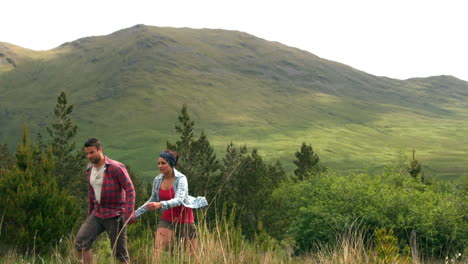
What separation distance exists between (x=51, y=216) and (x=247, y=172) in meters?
42.8

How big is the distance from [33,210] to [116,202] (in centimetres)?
278

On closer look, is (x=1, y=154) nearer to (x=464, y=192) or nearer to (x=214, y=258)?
(x=464, y=192)

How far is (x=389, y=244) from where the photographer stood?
5.88 meters

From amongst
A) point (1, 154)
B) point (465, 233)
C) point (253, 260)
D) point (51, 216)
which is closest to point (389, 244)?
point (253, 260)

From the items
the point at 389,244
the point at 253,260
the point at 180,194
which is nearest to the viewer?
the point at 253,260

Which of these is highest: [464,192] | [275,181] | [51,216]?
[51,216]

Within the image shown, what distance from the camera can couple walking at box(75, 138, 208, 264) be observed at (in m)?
6.50

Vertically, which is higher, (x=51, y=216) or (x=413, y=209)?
(x=51, y=216)

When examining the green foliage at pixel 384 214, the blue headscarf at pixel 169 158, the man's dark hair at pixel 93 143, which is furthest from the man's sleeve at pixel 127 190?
the green foliage at pixel 384 214

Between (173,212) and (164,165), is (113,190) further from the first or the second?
(173,212)

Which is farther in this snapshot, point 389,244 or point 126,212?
point 126,212

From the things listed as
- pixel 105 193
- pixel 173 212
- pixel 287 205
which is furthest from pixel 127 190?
pixel 287 205

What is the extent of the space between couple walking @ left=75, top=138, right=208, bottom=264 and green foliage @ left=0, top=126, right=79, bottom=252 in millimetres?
1788

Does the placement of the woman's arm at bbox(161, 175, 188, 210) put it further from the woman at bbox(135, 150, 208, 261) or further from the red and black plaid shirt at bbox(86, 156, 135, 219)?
the red and black plaid shirt at bbox(86, 156, 135, 219)
